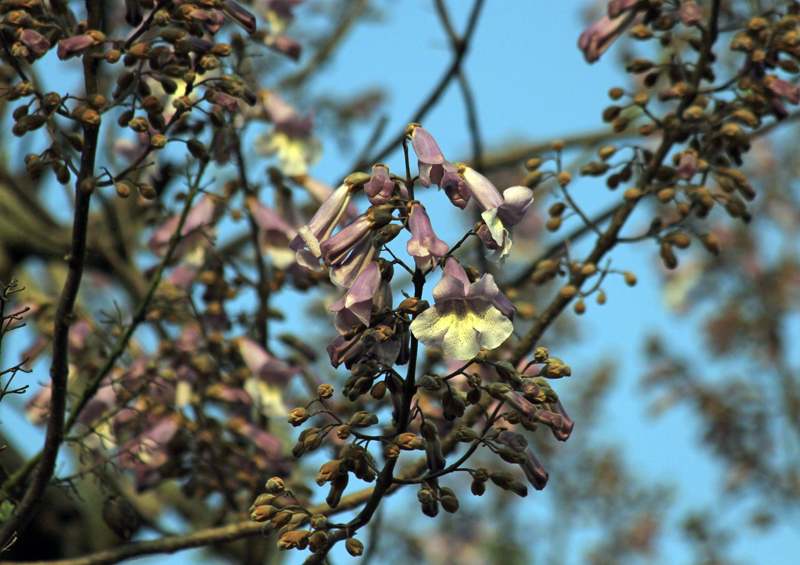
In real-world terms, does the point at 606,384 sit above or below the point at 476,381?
above

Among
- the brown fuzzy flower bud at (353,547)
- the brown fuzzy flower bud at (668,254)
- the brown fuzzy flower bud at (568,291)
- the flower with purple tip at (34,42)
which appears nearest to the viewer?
the brown fuzzy flower bud at (353,547)

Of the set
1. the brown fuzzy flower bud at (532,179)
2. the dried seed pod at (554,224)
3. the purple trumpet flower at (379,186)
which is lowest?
the purple trumpet flower at (379,186)

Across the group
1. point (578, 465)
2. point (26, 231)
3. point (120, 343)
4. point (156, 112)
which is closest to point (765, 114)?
point (156, 112)

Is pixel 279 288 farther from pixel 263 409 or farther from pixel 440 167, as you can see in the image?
pixel 440 167

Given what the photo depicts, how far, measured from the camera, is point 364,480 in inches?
81.3

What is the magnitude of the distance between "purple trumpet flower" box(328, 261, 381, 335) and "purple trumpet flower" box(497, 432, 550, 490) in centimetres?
46

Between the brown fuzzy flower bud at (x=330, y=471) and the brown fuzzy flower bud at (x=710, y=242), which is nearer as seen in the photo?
the brown fuzzy flower bud at (x=330, y=471)

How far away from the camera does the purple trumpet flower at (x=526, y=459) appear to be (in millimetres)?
2082

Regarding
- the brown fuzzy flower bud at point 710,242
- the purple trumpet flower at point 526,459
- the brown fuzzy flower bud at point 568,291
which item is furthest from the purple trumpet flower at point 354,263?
the brown fuzzy flower bud at point 710,242

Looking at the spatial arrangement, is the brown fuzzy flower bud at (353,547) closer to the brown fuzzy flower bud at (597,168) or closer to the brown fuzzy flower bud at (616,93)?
the brown fuzzy flower bud at (597,168)

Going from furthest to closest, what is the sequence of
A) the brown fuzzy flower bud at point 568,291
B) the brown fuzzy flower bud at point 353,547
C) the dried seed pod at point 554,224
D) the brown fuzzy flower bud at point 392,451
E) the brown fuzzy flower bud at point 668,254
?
the dried seed pod at point 554,224 < the brown fuzzy flower bud at point 668,254 < the brown fuzzy flower bud at point 568,291 < the brown fuzzy flower bud at point 353,547 < the brown fuzzy flower bud at point 392,451

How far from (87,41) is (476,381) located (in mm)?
1334

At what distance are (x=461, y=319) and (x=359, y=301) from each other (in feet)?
0.79

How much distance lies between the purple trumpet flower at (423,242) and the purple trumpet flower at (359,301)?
4.3 inches
